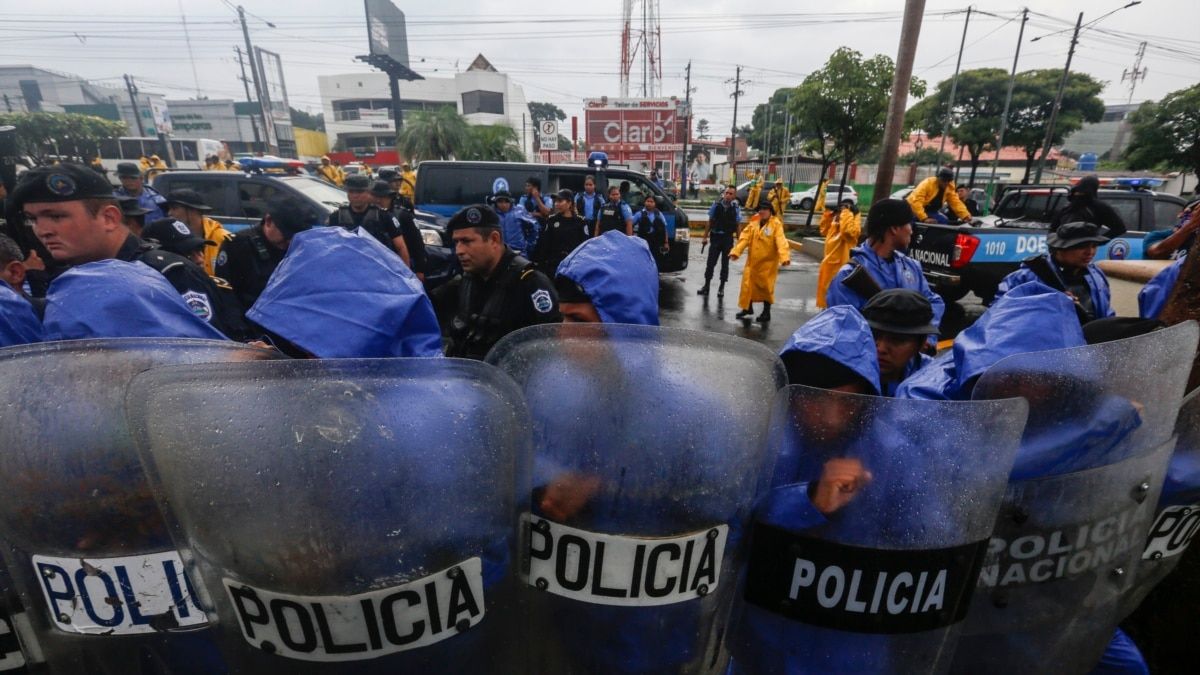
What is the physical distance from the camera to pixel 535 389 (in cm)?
98

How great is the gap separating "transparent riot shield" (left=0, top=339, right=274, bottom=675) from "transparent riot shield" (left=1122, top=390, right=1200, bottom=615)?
2.21m

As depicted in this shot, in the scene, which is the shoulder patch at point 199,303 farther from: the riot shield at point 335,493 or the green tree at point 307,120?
the green tree at point 307,120

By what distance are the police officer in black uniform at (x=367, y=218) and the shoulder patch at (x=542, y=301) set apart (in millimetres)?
3229

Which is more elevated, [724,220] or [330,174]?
[330,174]

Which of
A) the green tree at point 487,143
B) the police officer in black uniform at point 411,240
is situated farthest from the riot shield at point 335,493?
the green tree at point 487,143

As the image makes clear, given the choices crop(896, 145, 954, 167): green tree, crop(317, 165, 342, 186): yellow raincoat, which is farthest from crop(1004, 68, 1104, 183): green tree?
crop(317, 165, 342, 186): yellow raincoat

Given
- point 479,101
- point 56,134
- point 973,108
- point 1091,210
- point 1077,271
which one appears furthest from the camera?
point 479,101

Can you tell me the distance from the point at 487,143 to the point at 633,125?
8662 mm

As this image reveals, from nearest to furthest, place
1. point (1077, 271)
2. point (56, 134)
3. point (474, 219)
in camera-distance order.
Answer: point (474, 219) < point (1077, 271) < point (56, 134)

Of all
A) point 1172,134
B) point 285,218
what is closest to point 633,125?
point 285,218

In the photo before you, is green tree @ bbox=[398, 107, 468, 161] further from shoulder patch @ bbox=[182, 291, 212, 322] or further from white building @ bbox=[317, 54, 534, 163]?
white building @ bbox=[317, 54, 534, 163]

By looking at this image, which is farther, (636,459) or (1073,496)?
(1073,496)

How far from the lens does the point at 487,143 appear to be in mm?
28250

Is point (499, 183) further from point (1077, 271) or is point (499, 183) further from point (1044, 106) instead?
point (1044, 106)
